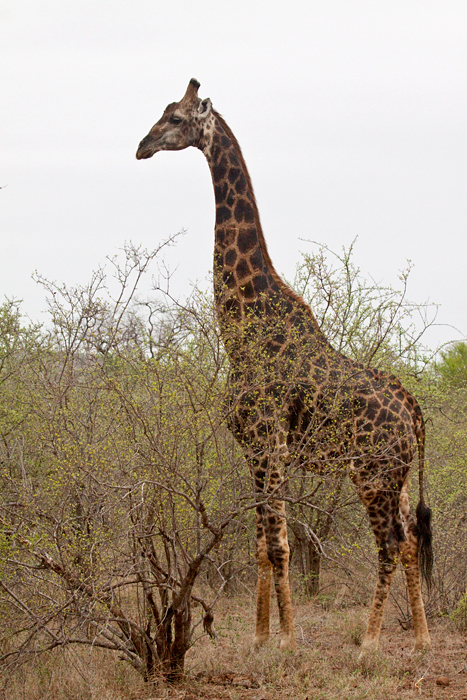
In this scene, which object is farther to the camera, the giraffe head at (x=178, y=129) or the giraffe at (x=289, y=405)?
the giraffe head at (x=178, y=129)

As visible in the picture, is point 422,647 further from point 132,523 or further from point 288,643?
point 132,523

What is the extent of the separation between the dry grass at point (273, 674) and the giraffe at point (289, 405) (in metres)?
0.26

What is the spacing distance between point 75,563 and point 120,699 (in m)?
0.83

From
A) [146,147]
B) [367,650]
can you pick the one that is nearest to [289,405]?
[367,650]

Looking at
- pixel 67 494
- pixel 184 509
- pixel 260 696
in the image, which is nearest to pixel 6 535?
pixel 67 494

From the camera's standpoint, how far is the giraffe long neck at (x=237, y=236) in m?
5.97

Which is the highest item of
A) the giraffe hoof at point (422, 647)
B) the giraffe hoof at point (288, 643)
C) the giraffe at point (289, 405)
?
the giraffe at point (289, 405)

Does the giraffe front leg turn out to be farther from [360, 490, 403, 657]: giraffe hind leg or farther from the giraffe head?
the giraffe head

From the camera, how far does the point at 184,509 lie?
4.48 metres

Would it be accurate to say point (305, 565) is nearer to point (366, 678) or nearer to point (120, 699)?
point (366, 678)

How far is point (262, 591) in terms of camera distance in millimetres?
5695

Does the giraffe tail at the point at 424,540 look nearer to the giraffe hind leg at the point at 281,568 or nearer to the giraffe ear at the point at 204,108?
the giraffe hind leg at the point at 281,568

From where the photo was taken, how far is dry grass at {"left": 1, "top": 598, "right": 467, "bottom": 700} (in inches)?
170

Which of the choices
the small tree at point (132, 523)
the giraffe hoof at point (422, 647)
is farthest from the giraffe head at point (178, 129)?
the giraffe hoof at point (422, 647)
